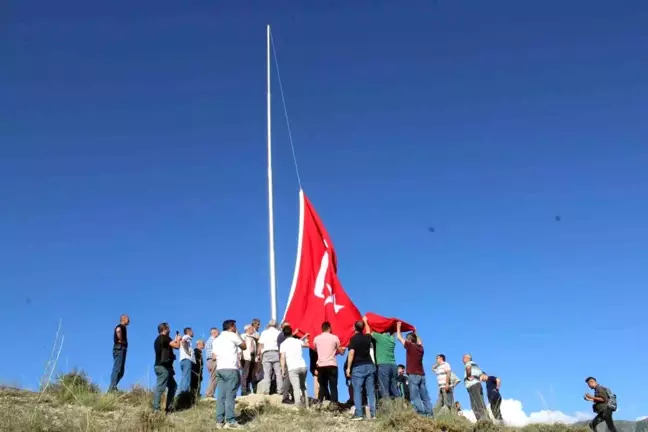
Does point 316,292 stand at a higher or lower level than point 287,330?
higher

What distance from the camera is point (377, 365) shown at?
1317 cm

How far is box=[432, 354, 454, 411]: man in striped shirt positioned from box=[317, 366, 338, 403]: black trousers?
10.1 feet

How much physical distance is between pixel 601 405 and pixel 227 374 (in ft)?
27.3

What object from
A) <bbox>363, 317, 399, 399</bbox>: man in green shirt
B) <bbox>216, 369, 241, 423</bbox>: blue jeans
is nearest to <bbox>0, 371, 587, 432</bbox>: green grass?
<bbox>216, 369, 241, 423</bbox>: blue jeans

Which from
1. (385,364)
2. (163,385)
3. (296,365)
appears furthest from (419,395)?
(163,385)

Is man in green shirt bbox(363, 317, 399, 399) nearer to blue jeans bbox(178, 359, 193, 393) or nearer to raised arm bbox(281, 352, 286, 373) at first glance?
raised arm bbox(281, 352, 286, 373)

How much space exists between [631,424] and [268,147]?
13.5 m

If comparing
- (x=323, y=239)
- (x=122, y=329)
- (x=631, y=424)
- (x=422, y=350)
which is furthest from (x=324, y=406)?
(x=631, y=424)

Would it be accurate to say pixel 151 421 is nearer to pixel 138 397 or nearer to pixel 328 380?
pixel 138 397

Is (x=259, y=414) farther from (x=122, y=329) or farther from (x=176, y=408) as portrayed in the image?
(x=122, y=329)

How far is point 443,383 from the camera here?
15328mm

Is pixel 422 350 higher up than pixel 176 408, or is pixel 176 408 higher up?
pixel 422 350

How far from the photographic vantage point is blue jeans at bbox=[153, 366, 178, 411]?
11398 mm

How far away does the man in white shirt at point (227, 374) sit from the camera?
10625 mm
